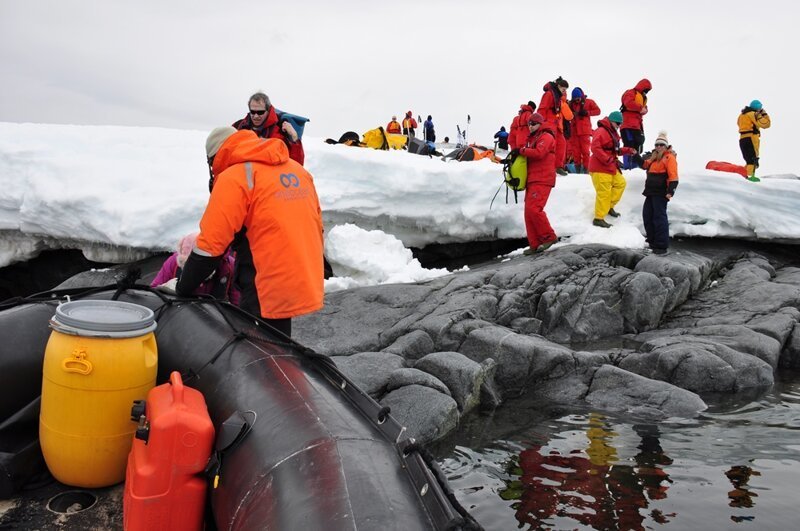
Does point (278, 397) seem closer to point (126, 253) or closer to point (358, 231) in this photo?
point (358, 231)

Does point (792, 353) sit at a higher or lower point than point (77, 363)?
lower

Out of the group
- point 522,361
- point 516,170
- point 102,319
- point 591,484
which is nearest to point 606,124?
point 516,170

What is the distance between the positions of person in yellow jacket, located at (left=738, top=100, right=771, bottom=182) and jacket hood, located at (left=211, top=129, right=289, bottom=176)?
11011mm

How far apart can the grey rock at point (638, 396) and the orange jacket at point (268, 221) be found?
Result: 11.8 feet

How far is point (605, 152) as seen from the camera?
32.8ft

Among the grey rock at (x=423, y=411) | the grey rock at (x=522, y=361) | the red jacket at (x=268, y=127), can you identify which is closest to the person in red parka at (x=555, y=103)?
the grey rock at (x=522, y=361)

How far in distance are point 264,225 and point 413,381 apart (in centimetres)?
265

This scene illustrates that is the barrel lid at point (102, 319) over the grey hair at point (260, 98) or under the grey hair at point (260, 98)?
under

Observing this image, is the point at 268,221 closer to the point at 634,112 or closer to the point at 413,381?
the point at 413,381

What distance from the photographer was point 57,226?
30.1 feet

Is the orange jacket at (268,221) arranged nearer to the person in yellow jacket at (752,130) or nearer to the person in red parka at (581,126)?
the person in red parka at (581,126)

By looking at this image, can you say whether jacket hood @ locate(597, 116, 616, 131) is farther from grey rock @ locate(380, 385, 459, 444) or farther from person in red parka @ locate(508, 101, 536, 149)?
grey rock @ locate(380, 385, 459, 444)

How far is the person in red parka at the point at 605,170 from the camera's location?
10.0m

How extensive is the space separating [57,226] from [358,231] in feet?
13.7
